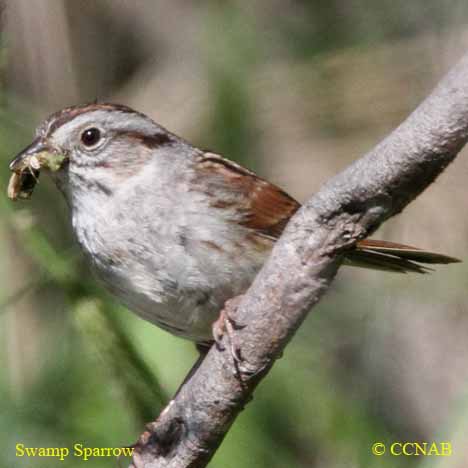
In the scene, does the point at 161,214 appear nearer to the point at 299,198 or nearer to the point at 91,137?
the point at 91,137

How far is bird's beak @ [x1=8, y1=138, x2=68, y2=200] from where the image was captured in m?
2.61

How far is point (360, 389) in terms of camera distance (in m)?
2.95

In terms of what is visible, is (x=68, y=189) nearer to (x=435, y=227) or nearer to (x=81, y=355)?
(x=81, y=355)

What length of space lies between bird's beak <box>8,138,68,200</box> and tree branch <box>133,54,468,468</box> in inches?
26.8

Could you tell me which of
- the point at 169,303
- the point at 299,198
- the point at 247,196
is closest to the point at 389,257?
the point at 247,196

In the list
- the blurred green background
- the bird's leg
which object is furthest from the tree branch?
the blurred green background

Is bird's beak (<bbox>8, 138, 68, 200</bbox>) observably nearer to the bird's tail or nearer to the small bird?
the small bird

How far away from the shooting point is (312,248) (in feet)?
6.28

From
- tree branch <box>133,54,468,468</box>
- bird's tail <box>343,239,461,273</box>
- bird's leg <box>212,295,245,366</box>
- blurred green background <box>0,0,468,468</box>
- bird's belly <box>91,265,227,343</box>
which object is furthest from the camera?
blurred green background <box>0,0,468,468</box>

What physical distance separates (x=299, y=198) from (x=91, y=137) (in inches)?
71.2

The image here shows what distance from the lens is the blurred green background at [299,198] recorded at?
9.56ft

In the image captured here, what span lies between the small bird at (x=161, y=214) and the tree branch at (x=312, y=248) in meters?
0.30

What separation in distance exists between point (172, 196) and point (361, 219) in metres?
0.84

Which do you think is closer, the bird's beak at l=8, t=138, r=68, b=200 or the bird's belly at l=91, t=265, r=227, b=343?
the bird's belly at l=91, t=265, r=227, b=343
